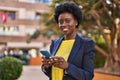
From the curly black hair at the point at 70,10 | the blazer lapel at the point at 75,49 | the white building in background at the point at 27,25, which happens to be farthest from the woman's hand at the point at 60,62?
the white building in background at the point at 27,25

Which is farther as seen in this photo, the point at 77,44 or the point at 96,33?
the point at 96,33

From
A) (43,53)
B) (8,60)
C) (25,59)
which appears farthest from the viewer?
(25,59)

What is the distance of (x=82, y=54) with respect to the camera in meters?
2.35

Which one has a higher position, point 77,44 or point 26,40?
point 77,44

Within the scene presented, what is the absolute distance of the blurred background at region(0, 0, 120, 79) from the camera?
1507 cm

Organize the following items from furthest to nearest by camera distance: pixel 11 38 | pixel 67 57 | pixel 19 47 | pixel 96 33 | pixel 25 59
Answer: pixel 19 47, pixel 11 38, pixel 25 59, pixel 96 33, pixel 67 57

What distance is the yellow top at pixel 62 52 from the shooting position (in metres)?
2.39

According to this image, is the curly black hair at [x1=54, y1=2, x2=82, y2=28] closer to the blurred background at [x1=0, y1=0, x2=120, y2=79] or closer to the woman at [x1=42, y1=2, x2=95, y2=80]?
the woman at [x1=42, y1=2, x2=95, y2=80]

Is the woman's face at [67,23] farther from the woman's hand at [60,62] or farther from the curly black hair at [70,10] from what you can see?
the woman's hand at [60,62]

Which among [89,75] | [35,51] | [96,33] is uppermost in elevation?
[89,75]

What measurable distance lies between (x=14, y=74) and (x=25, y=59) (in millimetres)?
18258

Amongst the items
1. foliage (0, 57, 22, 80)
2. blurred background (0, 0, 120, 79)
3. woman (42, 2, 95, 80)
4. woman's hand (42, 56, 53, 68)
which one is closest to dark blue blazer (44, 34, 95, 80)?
woman (42, 2, 95, 80)

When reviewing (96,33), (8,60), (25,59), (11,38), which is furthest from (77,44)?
(11,38)

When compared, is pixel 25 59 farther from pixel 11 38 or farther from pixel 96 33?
pixel 96 33
